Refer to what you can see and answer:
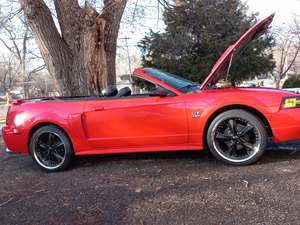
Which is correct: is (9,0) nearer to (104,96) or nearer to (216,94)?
(104,96)

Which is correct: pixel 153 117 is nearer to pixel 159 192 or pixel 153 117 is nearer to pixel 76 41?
pixel 159 192

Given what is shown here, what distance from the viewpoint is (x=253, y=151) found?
399 centimetres

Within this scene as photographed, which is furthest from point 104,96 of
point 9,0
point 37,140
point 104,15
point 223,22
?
point 223,22

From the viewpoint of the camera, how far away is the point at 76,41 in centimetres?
761

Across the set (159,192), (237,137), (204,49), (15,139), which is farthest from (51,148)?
(204,49)

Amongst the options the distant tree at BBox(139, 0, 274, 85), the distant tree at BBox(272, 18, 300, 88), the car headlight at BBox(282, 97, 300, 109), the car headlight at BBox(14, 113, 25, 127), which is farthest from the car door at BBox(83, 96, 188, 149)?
the distant tree at BBox(272, 18, 300, 88)

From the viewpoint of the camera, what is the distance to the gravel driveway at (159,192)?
278 cm

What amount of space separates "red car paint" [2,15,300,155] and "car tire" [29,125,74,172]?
9cm

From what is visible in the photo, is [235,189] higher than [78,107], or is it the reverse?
[78,107]

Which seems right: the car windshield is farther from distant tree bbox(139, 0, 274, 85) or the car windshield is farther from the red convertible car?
distant tree bbox(139, 0, 274, 85)

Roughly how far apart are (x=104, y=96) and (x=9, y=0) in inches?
231

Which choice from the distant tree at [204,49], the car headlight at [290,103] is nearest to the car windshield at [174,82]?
the car headlight at [290,103]

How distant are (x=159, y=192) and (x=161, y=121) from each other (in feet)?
3.59

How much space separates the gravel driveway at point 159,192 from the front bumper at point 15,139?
0.37 m
